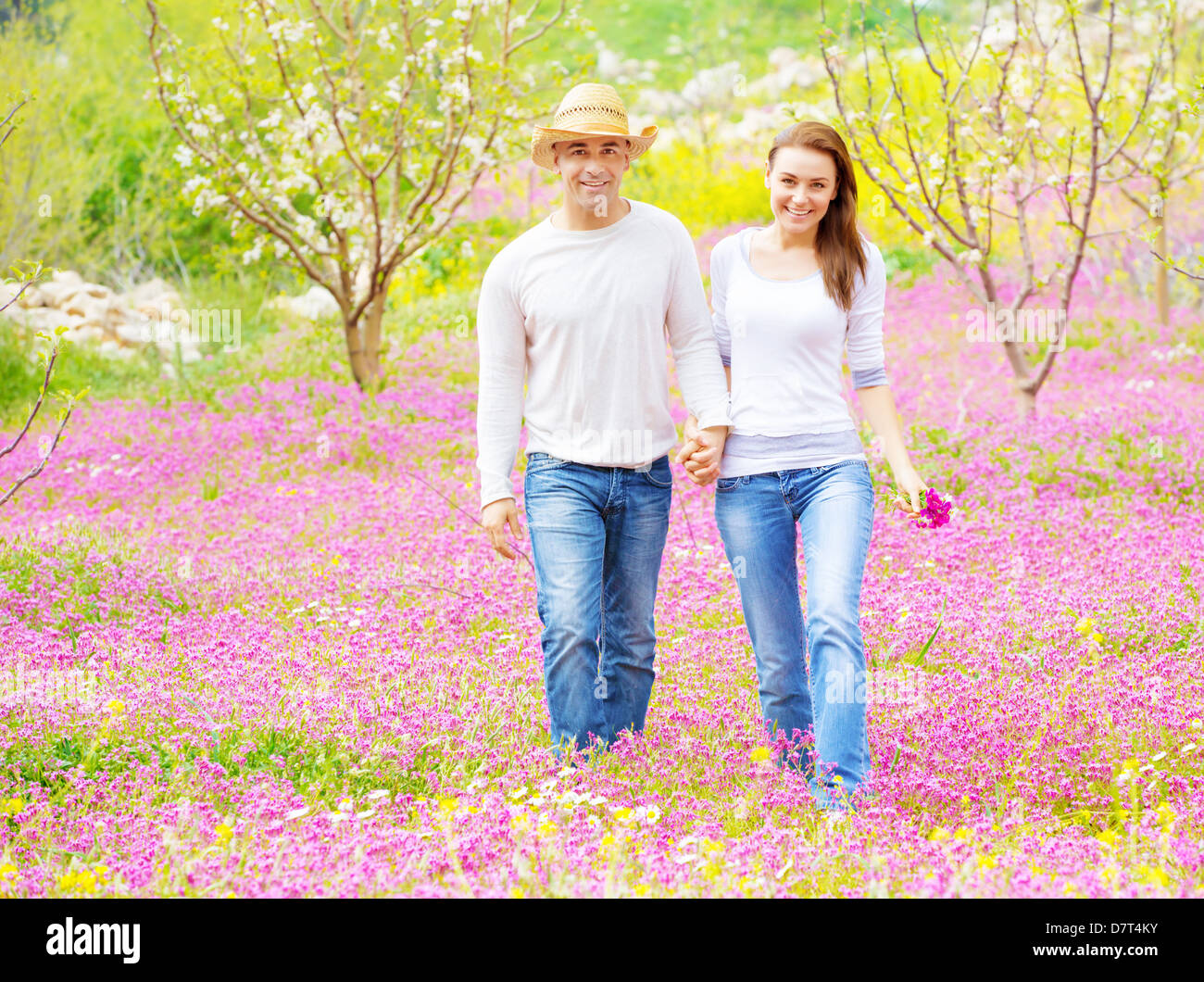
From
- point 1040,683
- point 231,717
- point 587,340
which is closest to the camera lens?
point 587,340

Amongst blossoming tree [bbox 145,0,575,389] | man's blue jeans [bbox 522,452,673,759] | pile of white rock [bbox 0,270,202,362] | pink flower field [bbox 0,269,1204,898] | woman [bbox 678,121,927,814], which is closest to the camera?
pink flower field [bbox 0,269,1204,898]

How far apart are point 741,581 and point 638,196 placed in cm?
1626

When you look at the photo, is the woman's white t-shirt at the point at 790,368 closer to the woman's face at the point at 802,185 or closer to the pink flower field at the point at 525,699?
the woman's face at the point at 802,185

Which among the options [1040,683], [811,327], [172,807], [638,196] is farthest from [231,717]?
[638,196]

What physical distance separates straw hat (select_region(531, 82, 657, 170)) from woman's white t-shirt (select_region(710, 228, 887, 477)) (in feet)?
2.14

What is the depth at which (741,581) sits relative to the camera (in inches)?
168

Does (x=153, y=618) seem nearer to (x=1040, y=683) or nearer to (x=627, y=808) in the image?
(x=627, y=808)

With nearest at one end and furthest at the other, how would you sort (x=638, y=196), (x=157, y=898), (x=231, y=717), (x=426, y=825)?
(x=157, y=898)
(x=426, y=825)
(x=231, y=717)
(x=638, y=196)

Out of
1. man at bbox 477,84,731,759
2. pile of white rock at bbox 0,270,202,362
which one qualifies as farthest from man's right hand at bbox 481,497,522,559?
pile of white rock at bbox 0,270,202,362

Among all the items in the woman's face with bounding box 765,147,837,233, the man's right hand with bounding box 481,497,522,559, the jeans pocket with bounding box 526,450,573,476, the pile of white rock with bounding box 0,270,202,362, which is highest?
the pile of white rock with bounding box 0,270,202,362

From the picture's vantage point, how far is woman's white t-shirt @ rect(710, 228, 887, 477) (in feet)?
13.7

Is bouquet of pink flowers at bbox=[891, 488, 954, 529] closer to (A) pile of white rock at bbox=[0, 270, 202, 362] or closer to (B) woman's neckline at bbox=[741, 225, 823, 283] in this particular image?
(B) woman's neckline at bbox=[741, 225, 823, 283]

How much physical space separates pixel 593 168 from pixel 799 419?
1.09 m

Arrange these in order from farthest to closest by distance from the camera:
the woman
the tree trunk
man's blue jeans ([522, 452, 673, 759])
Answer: the tree trunk < man's blue jeans ([522, 452, 673, 759]) < the woman
